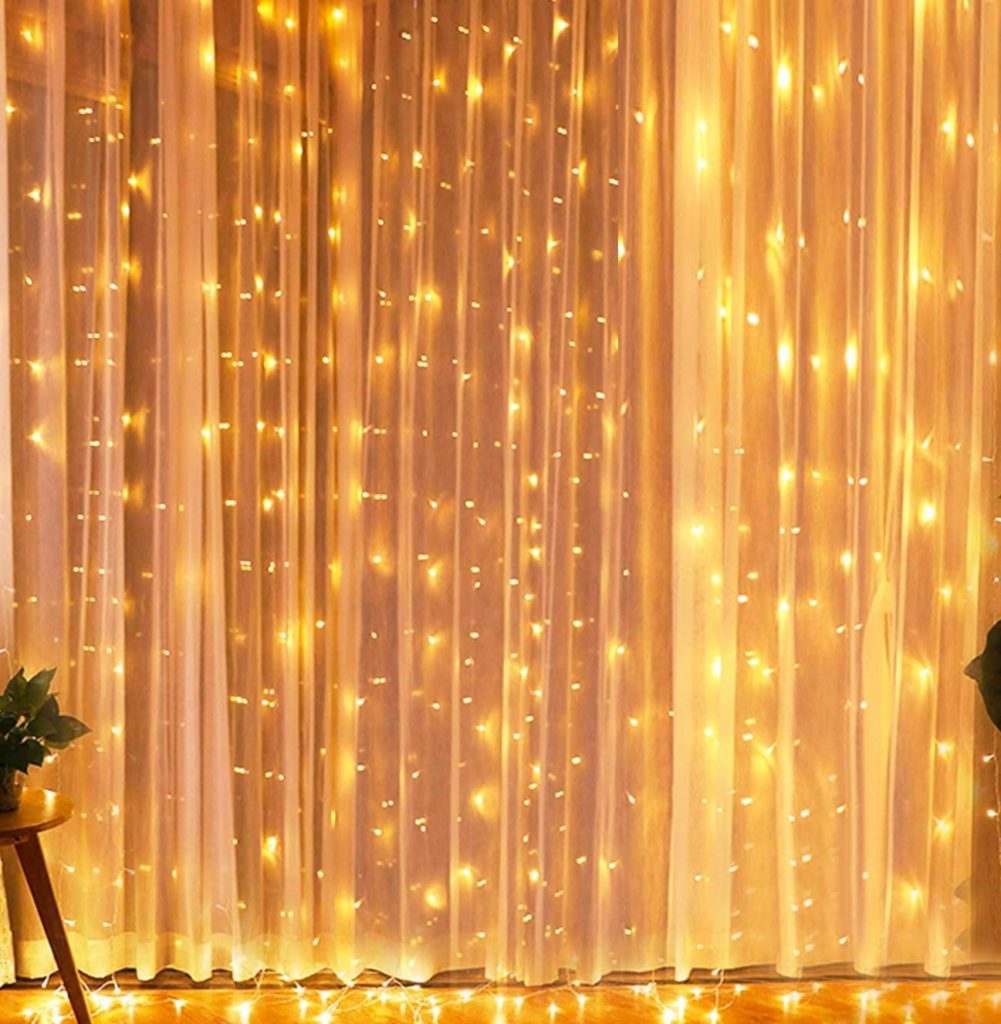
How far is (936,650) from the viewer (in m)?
3.09

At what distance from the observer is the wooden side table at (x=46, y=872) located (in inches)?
104

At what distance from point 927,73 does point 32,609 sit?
240 centimetres

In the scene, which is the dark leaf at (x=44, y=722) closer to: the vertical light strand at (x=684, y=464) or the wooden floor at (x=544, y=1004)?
the wooden floor at (x=544, y=1004)

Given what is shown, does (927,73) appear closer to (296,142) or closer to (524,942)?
(296,142)

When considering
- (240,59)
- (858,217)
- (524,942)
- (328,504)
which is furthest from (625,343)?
(524,942)

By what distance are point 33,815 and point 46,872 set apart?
5.8 inches

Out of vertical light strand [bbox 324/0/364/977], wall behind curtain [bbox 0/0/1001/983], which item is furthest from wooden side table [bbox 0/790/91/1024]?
vertical light strand [bbox 324/0/364/977]

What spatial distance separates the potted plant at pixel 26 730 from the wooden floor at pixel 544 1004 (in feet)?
2.23

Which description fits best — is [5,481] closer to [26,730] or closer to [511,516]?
[26,730]

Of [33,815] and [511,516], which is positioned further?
[511,516]

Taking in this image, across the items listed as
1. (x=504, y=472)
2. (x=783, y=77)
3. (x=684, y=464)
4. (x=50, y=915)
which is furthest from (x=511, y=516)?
(x=50, y=915)

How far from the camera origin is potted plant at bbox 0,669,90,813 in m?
2.68

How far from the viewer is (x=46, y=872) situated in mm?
2742

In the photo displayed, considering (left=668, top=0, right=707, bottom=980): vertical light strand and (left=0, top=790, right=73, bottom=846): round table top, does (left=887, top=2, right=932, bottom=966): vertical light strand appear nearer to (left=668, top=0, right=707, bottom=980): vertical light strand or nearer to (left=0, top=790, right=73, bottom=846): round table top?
(left=668, top=0, right=707, bottom=980): vertical light strand
